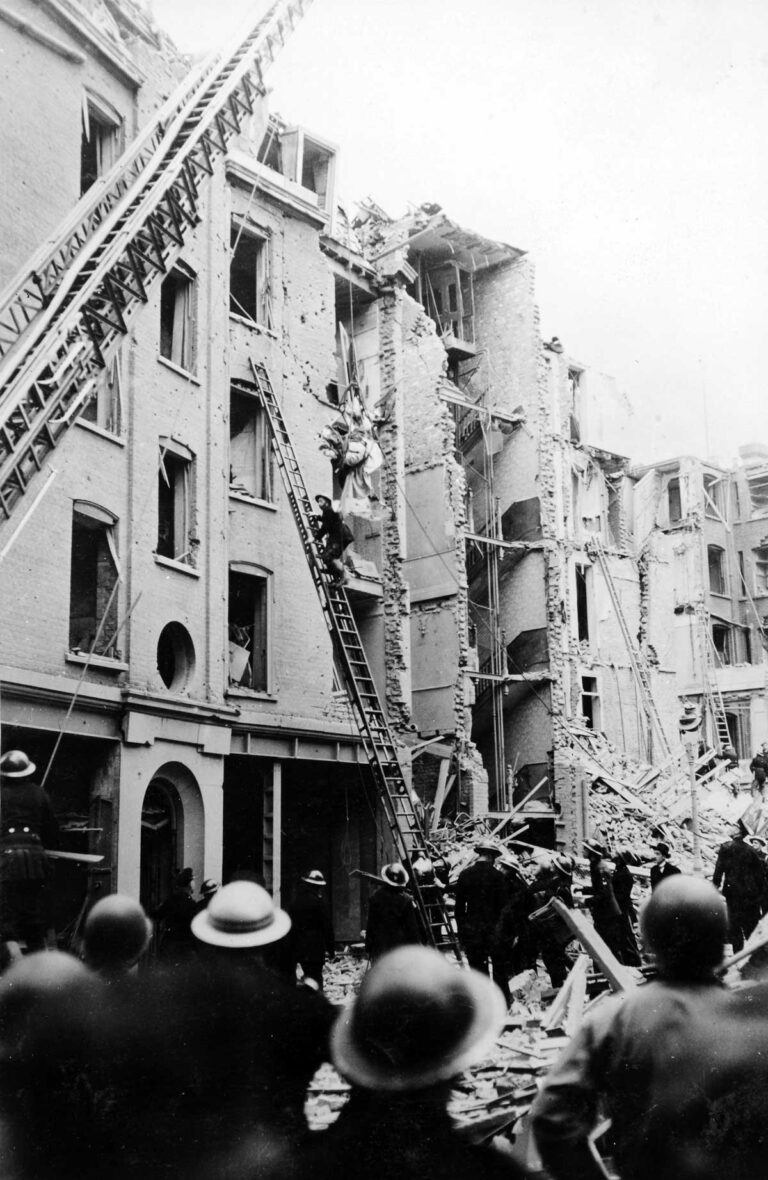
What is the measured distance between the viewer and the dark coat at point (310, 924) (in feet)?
35.4

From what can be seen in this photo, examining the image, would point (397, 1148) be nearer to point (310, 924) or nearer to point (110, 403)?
point (310, 924)

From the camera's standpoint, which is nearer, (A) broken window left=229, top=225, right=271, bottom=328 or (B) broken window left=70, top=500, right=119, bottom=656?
(B) broken window left=70, top=500, right=119, bottom=656

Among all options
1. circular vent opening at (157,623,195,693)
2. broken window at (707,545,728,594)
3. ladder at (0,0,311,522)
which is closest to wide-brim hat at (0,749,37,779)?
ladder at (0,0,311,522)

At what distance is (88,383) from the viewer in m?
10.1

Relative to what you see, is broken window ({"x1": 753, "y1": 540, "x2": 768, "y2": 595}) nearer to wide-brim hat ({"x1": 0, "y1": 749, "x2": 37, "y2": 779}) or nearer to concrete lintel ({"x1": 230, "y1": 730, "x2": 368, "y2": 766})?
concrete lintel ({"x1": 230, "y1": 730, "x2": 368, "y2": 766})

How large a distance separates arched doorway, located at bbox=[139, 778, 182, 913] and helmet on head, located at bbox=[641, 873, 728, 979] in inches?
442

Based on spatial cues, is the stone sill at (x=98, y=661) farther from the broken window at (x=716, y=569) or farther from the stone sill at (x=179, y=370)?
the broken window at (x=716, y=569)

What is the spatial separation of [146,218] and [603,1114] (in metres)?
9.42

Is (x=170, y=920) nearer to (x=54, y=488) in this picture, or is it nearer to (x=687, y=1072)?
(x=54, y=488)

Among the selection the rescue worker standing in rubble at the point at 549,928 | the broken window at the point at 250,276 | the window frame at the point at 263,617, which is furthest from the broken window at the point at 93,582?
the broken window at the point at 250,276

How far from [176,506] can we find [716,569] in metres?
21.8

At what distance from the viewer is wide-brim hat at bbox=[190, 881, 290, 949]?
481 centimetres

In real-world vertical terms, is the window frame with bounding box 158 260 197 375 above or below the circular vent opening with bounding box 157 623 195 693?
above

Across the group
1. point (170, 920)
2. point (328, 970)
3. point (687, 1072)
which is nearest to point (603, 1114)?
point (687, 1072)
